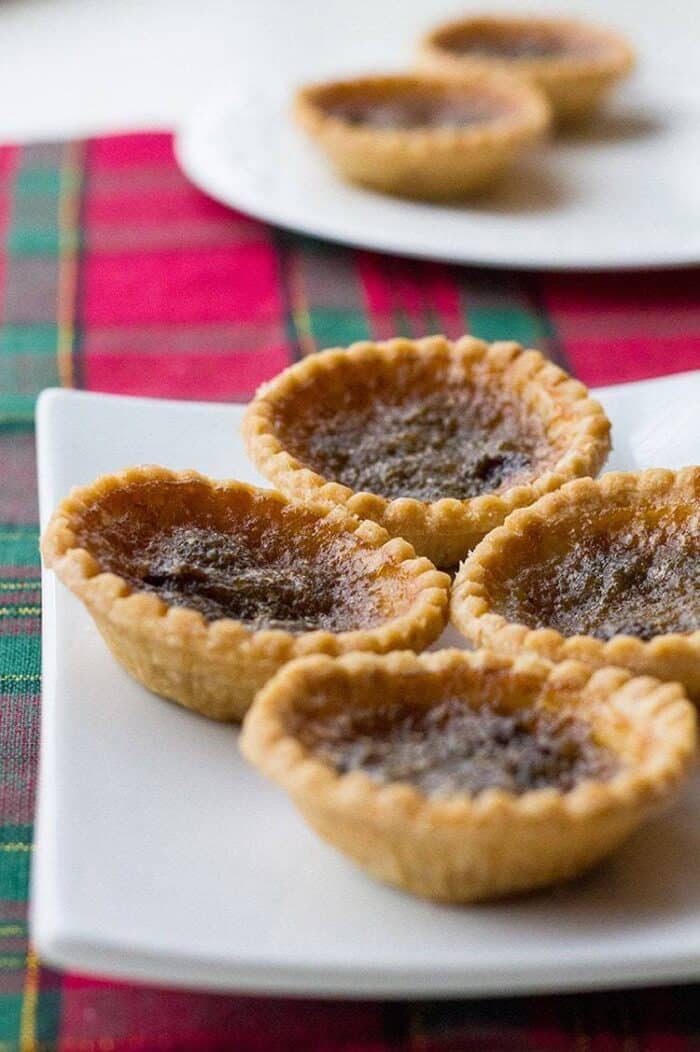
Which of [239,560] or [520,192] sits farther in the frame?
[520,192]

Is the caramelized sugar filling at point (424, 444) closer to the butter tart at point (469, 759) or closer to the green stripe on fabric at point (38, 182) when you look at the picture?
the butter tart at point (469, 759)

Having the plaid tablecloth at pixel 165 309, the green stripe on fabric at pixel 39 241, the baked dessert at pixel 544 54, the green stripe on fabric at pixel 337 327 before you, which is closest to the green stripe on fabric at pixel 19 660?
the plaid tablecloth at pixel 165 309

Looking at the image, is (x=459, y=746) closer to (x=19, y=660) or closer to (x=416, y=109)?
(x=19, y=660)

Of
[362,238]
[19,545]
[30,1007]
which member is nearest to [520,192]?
[362,238]

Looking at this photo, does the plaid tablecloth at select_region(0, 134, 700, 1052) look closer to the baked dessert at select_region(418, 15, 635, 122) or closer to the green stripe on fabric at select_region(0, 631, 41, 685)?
the green stripe on fabric at select_region(0, 631, 41, 685)

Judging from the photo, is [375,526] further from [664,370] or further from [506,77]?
[506,77]

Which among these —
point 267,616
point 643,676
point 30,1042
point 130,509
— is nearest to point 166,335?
point 130,509
